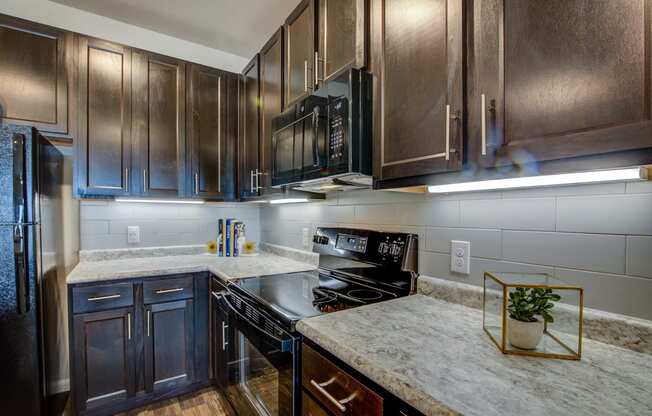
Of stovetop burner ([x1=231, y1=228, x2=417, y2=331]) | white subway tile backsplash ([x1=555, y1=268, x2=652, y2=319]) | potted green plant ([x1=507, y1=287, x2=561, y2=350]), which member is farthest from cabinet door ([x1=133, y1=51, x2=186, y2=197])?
white subway tile backsplash ([x1=555, y1=268, x2=652, y2=319])

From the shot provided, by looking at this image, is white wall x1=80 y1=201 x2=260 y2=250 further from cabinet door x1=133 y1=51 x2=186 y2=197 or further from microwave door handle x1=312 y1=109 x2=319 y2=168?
microwave door handle x1=312 y1=109 x2=319 y2=168

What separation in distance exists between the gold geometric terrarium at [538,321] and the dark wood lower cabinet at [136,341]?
1757 mm

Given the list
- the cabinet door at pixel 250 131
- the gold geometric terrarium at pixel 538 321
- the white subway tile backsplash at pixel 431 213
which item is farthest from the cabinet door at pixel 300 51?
the gold geometric terrarium at pixel 538 321

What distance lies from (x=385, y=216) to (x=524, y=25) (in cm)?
97

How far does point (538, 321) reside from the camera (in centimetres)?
78

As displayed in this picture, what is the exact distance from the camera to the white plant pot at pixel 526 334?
0.77m

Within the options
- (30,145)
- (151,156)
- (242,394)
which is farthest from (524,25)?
(151,156)

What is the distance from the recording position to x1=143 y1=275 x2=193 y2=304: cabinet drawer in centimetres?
184

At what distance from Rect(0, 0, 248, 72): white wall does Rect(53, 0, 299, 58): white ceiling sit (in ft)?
0.15

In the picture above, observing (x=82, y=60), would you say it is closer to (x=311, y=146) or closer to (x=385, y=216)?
(x=311, y=146)

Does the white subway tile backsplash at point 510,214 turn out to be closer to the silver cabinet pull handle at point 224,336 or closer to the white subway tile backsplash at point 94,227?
the silver cabinet pull handle at point 224,336

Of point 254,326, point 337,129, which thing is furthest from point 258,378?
point 337,129

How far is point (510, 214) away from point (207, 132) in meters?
2.05

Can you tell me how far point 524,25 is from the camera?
72 cm
